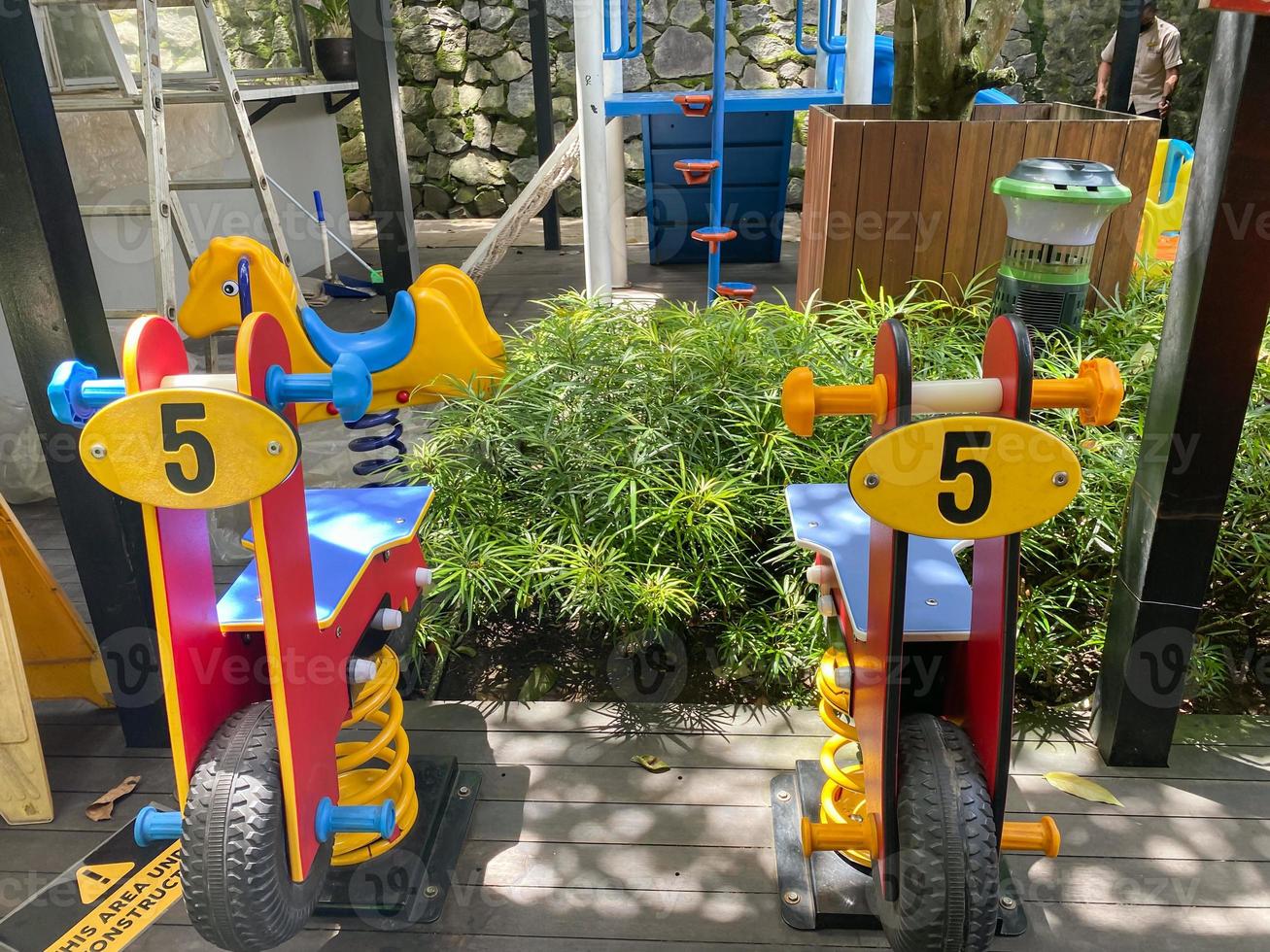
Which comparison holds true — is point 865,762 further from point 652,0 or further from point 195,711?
point 652,0

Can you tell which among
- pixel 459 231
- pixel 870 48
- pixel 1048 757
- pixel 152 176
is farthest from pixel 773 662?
pixel 459 231

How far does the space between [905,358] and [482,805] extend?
1329 mm

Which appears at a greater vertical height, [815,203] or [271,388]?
[271,388]

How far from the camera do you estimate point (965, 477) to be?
116cm

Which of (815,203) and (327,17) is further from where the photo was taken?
(327,17)

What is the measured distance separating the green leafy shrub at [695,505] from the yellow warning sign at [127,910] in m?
0.77

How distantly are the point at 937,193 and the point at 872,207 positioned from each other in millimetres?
217

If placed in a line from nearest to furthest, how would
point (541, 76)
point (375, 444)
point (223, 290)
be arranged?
point (223, 290), point (375, 444), point (541, 76)

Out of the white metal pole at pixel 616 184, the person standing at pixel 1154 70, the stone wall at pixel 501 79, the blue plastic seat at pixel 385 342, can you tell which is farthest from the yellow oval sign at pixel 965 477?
the stone wall at pixel 501 79

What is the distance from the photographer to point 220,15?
5324 millimetres

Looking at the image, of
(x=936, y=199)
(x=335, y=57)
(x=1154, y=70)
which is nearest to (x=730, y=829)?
(x=936, y=199)

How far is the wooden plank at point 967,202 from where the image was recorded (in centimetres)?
304

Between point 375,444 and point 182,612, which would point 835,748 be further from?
point 375,444

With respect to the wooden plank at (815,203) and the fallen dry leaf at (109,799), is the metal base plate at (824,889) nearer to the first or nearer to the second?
the fallen dry leaf at (109,799)
